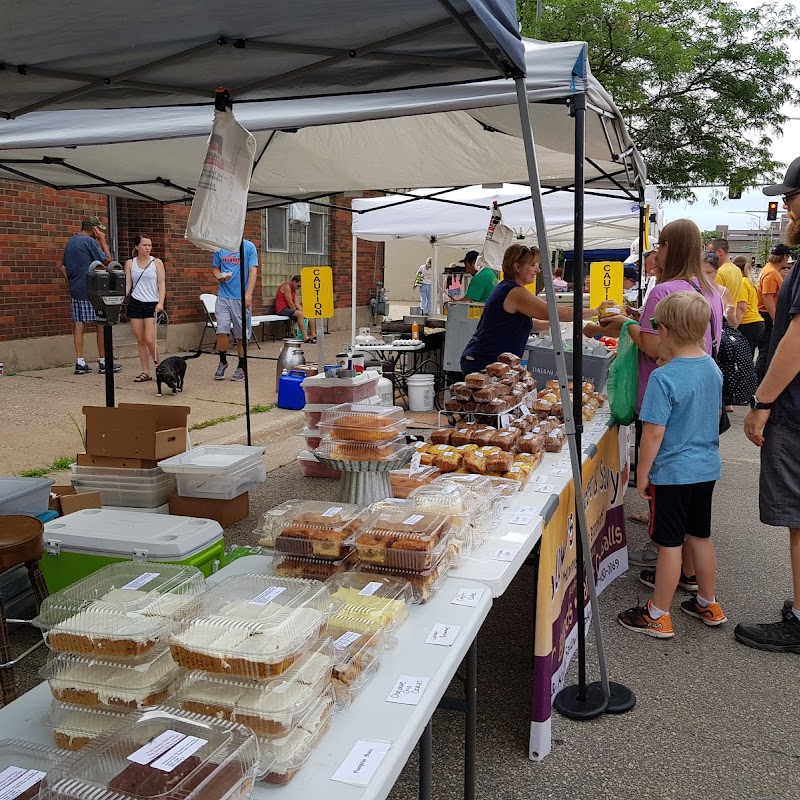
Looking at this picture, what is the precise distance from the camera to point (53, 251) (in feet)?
34.1

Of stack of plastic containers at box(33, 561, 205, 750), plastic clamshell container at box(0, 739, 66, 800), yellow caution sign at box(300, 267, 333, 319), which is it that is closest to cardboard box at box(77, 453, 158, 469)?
yellow caution sign at box(300, 267, 333, 319)

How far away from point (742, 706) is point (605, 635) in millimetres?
803

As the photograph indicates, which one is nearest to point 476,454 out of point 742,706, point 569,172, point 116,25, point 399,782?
point 399,782

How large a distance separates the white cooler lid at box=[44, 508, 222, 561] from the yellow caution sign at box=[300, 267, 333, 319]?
4.00 meters

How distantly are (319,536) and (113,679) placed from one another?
0.85 meters

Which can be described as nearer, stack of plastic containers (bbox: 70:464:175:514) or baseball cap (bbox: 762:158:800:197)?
baseball cap (bbox: 762:158:800:197)

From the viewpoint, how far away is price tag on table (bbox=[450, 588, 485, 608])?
216cm

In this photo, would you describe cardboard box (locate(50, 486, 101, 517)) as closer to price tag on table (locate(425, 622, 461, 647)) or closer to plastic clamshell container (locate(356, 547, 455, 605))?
plastic clamshell container (locate(356, 547, 455, 605))

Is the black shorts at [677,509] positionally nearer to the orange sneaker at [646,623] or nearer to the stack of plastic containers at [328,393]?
the orange sneaker at [646,623]

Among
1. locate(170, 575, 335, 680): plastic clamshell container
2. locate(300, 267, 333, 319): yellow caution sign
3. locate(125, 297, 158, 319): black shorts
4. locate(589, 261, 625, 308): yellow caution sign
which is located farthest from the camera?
locate(125, 297, 158, 319): black shorts

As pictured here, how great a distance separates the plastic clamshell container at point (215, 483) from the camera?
4961 mm

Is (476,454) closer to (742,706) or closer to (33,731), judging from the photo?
(742,706)

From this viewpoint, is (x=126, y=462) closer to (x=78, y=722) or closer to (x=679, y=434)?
(x=679, y=434)

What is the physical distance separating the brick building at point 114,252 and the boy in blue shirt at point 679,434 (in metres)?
7.96
